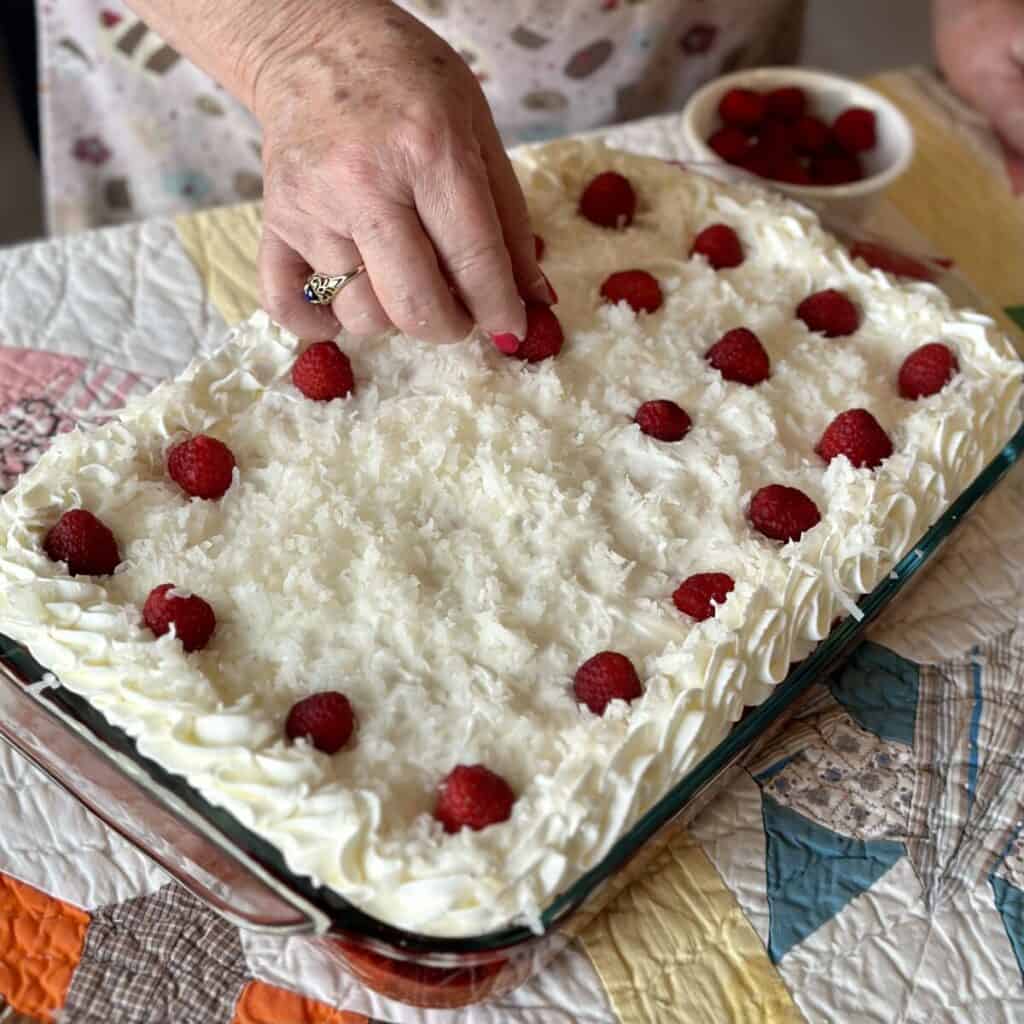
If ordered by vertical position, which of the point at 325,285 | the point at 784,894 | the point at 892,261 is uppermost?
the point at 325,285

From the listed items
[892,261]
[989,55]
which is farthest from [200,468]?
[989,55]

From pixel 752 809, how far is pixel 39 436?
2.81ft

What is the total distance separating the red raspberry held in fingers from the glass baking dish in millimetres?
88

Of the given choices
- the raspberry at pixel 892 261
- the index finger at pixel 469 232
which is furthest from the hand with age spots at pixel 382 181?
the raspberry at pixel 892 261

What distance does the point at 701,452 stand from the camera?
1126 mm

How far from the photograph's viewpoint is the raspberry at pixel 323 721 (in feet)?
2.92

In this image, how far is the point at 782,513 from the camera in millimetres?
1069

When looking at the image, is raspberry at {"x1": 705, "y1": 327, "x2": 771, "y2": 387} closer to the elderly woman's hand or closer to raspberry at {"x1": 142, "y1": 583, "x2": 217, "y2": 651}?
raspberry at {"x1": 142, "y1": 583, "x2": 217, "y2": 651}

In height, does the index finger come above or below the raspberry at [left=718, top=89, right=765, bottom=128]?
above

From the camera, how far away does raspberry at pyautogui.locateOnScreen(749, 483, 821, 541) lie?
3.51 ft

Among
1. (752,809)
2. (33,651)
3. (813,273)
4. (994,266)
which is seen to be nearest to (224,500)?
(33,651)

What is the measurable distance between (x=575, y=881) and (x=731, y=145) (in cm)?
108

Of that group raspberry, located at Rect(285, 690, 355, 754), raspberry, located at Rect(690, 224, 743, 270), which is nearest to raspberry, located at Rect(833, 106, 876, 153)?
raspberry, located at Rect(690, 224, 743, 270)

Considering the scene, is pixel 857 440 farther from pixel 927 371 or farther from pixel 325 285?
pixel 325 285
